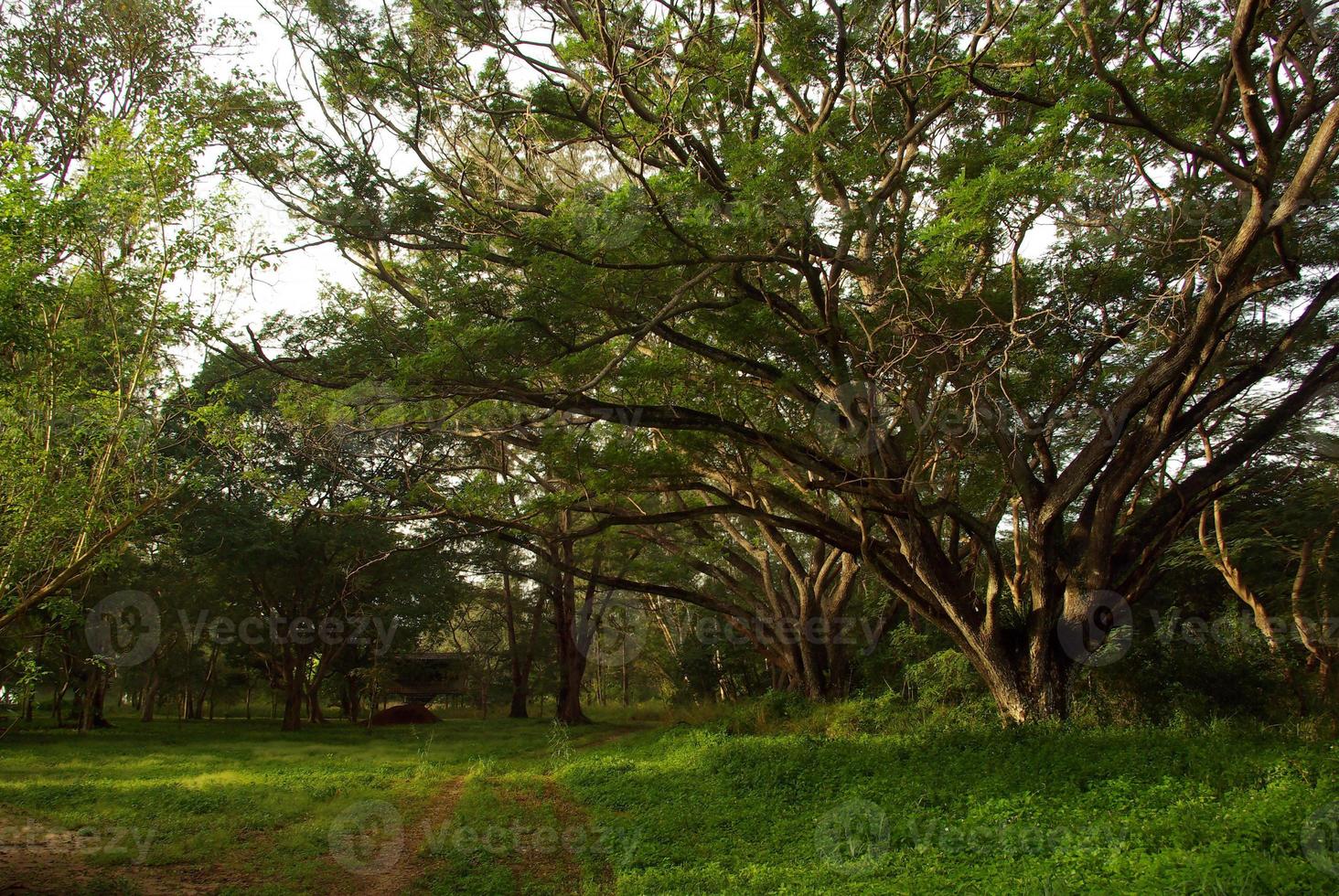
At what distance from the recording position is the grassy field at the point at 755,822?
495 centimetres

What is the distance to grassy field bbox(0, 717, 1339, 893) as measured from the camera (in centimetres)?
495

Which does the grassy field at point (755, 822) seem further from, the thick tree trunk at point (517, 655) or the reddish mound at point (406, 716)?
the reddish mound at point (406, 716)

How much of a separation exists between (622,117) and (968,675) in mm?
8654

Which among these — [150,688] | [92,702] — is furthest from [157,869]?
[150,688]

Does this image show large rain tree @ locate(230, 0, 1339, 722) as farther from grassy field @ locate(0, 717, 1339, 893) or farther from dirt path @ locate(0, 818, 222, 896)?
dirt path @ locate(0, 818, 222, 896)

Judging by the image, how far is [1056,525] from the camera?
9258 mm

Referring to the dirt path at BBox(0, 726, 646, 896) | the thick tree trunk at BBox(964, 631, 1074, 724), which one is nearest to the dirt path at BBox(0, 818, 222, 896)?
the dirt path at BBox(0, 726, 646, 896)

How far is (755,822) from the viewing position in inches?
279

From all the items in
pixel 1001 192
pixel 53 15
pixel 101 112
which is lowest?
pixel 1001 192

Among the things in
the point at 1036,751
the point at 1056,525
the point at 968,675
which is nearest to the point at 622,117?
the point at 1056,525

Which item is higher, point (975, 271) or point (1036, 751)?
point (975, 271)

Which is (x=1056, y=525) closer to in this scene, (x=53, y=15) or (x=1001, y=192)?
(x=1001, y=192)

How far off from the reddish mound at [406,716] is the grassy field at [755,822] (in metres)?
13.8

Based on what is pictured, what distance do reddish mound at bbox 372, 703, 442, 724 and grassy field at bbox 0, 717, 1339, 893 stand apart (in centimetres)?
1381
